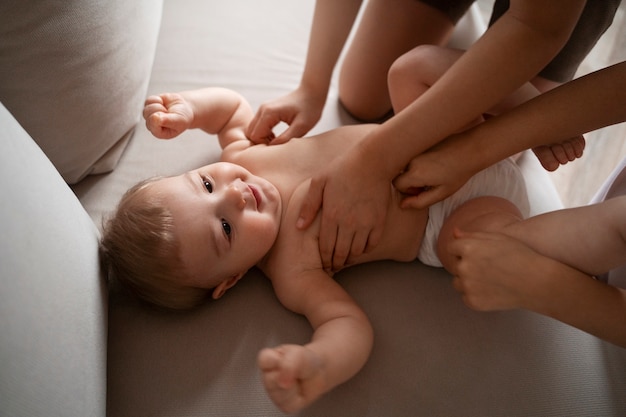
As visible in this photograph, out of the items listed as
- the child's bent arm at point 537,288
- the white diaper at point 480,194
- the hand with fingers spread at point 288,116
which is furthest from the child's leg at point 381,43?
the child's bent arm at point 537,288

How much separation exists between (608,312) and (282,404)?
0.51m

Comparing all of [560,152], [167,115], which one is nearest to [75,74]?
[167,115]

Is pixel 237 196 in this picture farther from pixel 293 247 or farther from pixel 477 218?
pixel 477 218

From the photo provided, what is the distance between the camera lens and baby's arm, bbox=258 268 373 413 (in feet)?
2.09

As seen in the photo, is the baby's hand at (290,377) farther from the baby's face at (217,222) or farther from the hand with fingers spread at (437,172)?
the hand with fingers spread at (437,172)

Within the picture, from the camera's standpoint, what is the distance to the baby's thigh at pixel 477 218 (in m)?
0.84

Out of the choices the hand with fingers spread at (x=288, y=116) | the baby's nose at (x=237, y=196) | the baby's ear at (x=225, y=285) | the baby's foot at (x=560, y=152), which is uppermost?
the baby's foot at (x=560, y=152)

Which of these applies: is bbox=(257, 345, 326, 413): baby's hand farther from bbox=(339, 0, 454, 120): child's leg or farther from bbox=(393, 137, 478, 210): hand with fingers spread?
bbox=(339, 0, 454, 120): child's leg

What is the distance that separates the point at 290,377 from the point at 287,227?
0.34 metres

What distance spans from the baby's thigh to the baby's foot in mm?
105

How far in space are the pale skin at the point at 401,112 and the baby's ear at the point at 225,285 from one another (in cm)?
16

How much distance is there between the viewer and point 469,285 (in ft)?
2.36

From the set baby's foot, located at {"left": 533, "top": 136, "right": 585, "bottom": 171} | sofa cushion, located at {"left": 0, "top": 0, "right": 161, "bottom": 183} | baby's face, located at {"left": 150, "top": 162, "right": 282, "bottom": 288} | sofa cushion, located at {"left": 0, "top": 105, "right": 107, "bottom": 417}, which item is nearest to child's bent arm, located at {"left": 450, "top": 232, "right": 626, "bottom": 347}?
baby's foot, located at {"left": 533, "top": 136, "right": 585, "bottom": 171}

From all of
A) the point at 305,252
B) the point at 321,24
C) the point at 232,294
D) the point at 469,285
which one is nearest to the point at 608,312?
the point at 469,285
